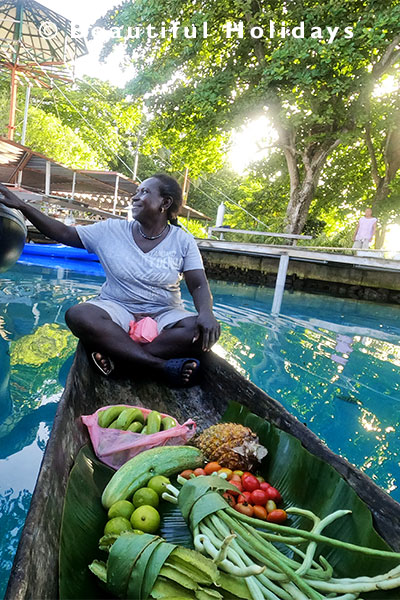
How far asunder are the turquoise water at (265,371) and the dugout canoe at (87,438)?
42 centimetres

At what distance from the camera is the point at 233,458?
163 centimetres

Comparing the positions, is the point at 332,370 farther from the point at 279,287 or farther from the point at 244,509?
the point at 279,287

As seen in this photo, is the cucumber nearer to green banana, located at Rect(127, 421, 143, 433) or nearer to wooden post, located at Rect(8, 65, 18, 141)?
green banana, located at Rect(127, 421, 143, 433)

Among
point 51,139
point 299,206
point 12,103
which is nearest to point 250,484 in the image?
point 299,206

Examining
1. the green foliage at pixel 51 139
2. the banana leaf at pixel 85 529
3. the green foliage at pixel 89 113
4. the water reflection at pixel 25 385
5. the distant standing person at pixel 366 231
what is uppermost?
the green foliage at pixel 89 113

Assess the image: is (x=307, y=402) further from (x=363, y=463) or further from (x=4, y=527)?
(x=4, y=527)

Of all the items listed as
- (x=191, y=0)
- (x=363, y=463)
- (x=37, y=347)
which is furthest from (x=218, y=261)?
(x=363, y=463)

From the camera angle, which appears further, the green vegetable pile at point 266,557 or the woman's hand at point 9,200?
the woman's hand at point 9,200

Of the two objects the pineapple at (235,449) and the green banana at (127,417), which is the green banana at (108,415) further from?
the pineapple at (235,449)

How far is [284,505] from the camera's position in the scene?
148 centimetres

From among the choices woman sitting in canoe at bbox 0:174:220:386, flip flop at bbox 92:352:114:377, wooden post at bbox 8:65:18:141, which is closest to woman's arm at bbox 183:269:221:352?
woman sitting in canoe at bbox 0:174:220:386

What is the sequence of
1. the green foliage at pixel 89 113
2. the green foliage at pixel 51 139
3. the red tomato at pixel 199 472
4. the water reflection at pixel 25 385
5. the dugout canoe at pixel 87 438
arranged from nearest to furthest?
the dugout canoe at pixel 87 438, the red tomato at pixel 199 472, the water reflection at pixel 25 385, the green foliage at pixel 51 139, the green foliage at pixel 89 113

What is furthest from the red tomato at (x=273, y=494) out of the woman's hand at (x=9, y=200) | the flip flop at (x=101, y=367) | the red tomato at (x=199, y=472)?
the woman's hand at (x=9, y=200)

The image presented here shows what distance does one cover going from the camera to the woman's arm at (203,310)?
2385 mm
